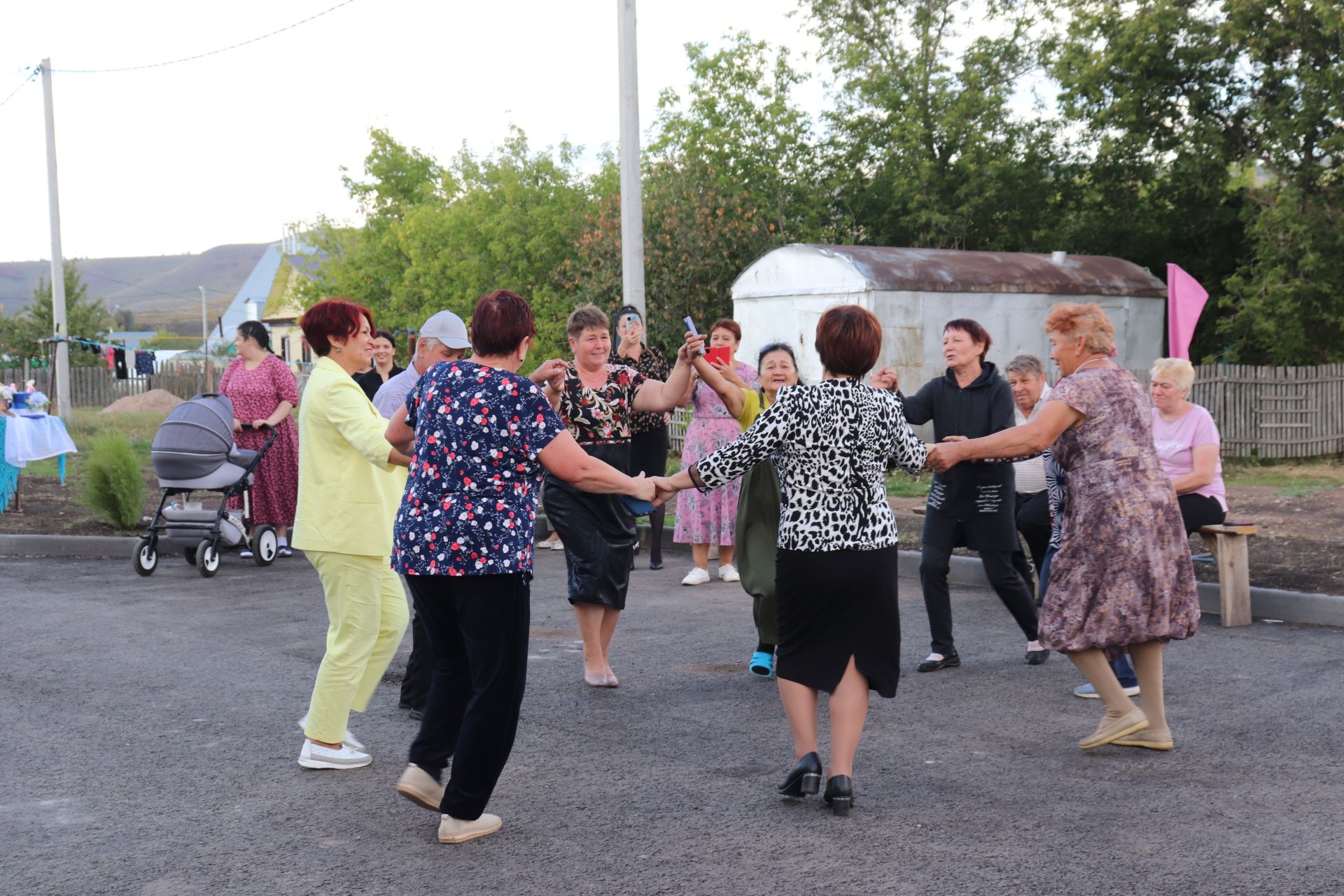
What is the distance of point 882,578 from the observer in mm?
4785

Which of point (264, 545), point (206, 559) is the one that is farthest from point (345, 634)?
point (264, 545)

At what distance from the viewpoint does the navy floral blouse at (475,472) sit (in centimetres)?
430

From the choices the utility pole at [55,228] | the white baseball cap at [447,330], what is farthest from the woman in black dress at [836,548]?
the utility pole at [55,228]

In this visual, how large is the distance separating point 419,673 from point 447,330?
1673mm

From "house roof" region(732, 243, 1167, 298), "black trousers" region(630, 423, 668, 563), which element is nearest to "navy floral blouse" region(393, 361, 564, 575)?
"black trousers" region(630, 423, 668, 563)

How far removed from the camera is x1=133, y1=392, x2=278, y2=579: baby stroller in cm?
1045

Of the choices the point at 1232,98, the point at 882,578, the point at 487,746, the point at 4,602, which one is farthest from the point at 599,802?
the point at 1232,98

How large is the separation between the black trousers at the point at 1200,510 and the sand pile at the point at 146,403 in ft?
133

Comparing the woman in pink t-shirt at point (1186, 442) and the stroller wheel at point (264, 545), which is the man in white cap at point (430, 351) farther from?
the stroller wheel at point (264, 545)

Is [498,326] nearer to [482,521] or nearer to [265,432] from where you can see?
[482,521]

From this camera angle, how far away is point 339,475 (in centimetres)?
540

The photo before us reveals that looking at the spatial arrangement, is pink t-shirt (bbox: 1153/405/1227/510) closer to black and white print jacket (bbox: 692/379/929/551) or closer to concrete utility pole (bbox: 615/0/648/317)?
black and white print jacket (bbox: 692/379/929/551)

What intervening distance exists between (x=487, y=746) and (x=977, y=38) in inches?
1260

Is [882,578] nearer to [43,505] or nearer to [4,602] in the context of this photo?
[4,602]
